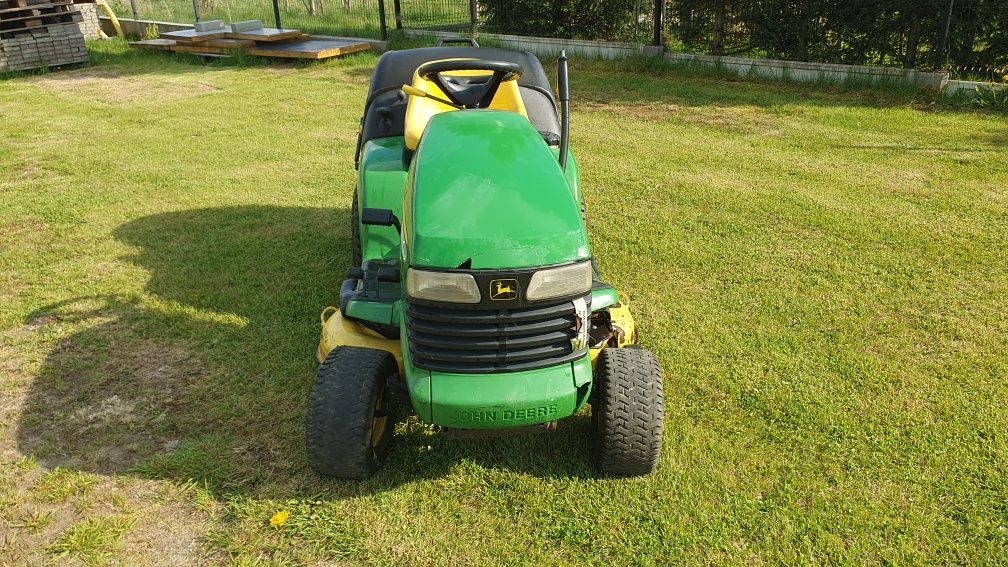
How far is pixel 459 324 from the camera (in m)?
2.46

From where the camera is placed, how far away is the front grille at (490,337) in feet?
8.02

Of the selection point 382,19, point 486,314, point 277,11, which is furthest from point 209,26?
point 486,314

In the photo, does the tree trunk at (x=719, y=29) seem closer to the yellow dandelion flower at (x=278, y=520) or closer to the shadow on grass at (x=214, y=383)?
the shadow on grass at (x=214, y=383)

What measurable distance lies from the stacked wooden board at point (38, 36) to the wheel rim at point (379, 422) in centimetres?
1193

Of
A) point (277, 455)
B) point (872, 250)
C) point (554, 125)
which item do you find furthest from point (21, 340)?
point (872, 250)

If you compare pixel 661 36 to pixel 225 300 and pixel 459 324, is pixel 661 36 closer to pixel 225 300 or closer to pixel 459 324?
pixel 225 300

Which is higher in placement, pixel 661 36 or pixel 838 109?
pixel 661 36

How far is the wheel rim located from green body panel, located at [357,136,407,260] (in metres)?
0.84

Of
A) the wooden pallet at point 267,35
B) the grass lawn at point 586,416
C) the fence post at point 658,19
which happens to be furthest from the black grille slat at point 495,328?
the wooden pallet at point 267,35

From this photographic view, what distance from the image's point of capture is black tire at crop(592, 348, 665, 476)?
2650 mm

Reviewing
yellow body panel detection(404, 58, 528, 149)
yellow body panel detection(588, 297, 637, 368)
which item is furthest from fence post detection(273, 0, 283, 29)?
yellow body panel detection(588, 297, 637, 368)

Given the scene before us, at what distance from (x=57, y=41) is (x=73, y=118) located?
4.33 meters

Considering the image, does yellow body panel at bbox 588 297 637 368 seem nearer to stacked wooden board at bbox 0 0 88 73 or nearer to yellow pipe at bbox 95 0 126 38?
stacked wooden board at bbox 0 0 88 73

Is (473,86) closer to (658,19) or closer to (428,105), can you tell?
(428,105)
